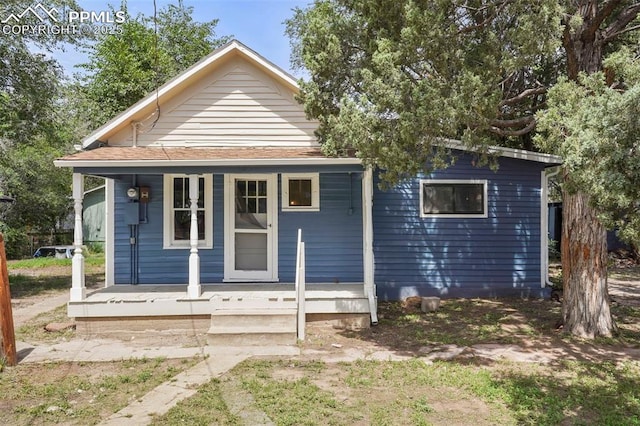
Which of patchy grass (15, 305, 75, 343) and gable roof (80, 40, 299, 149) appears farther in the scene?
gable roof (80, 40, 299, 149)

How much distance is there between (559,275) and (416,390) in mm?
8834

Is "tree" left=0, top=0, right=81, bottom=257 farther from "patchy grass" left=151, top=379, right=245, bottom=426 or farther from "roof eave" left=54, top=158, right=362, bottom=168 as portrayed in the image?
"patchy grass" left=151, top=379, right=245, bottom=426

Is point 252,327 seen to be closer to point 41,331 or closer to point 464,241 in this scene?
point 41,331

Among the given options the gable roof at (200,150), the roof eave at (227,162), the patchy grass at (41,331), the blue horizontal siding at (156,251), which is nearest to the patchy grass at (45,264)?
the patchy grass at (41,331)

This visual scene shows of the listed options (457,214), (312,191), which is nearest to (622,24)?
(457,214)

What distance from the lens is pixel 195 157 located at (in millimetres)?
7125

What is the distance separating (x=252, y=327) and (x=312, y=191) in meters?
2.93

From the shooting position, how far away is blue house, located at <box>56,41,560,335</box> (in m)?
8.10

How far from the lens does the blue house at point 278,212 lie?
8102 millimetres

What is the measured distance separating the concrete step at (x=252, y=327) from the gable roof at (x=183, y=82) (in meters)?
4.08

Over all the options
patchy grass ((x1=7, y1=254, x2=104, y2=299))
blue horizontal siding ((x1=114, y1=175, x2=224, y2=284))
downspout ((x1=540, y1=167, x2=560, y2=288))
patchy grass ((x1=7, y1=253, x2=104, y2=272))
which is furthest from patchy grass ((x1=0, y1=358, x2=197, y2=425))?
patchy grass ((x1=7, y1=253, x2=104, y2=272))

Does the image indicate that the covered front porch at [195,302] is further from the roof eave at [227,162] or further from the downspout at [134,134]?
the downspout at [134,134]

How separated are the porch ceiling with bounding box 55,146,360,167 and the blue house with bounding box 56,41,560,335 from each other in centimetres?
12

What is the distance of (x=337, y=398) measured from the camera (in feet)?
13.9
